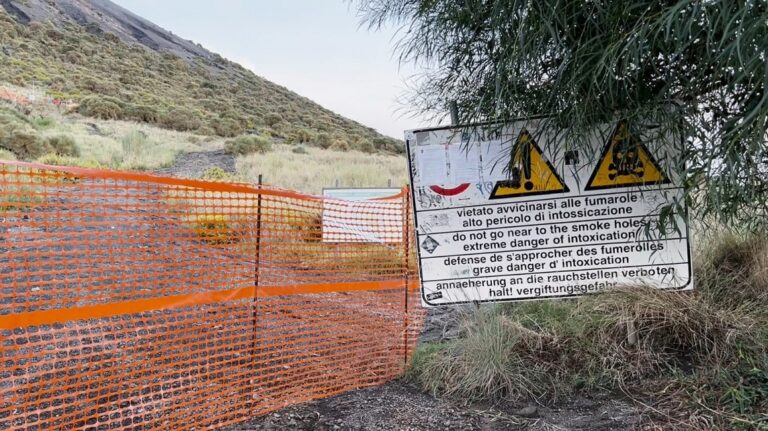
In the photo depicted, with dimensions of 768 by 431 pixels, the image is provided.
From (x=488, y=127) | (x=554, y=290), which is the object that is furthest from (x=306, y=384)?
(x=488, y=127)

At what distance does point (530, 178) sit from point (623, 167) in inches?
23.1

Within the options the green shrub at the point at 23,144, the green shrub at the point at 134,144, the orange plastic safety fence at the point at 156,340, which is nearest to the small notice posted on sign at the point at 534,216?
the orange plastic safety fence at the point at 156,340

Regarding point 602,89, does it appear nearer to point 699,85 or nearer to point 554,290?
point 699,85

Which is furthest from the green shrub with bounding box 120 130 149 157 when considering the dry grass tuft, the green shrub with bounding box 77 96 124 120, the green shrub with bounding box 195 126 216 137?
the green shrub with bounding box 195 126 216 137

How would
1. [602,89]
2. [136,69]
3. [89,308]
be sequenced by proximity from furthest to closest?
1. [136,69]
2. [602,89]
3. [89,308]

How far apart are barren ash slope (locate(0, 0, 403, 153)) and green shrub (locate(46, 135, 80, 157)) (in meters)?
11.1

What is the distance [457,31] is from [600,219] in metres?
1.56

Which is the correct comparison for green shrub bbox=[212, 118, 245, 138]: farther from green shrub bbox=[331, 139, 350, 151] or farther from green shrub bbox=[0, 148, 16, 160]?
green shrub bbox=[0, 148, 16, 160]

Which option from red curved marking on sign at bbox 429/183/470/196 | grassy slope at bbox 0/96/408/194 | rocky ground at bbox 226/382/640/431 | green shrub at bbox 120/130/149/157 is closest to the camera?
rocky ground at bbox 226/382/640/431

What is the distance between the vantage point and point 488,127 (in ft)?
11.4

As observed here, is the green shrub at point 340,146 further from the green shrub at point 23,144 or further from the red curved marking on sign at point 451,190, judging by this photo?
the red curved marking on sign at point 451,190

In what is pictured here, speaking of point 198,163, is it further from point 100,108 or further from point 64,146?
point 100,108

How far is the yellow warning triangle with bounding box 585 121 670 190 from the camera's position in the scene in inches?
136

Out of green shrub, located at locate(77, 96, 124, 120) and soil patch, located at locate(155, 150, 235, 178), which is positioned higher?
green shrub, located at locate(77, 96, 124, 120)
